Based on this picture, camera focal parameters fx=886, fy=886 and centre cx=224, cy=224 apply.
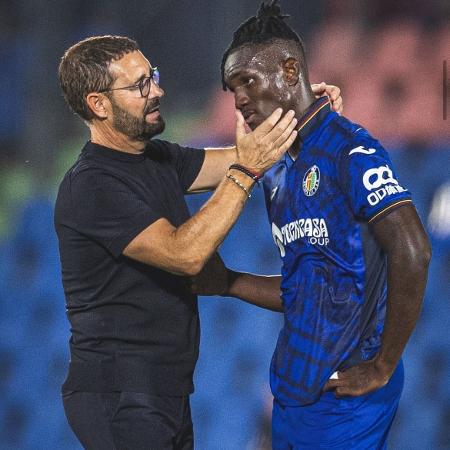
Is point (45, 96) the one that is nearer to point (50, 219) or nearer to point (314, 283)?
point (50, 219)

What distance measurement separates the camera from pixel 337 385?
1908 mm

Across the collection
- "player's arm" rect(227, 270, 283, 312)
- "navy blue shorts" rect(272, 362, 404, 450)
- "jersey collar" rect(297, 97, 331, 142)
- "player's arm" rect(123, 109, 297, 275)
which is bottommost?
"navy blue shorts" rect(272, 362, 404, 450)

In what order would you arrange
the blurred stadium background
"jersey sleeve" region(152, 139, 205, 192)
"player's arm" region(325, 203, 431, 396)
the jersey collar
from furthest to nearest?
the blurred stadium background → "jersey sleeve" region(152, 139, 205, 192) → the jersey collar → "player's arm" region(325, 203, 431, 396)

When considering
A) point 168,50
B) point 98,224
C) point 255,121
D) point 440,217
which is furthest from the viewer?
point 168,50

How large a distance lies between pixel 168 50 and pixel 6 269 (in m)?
1.13

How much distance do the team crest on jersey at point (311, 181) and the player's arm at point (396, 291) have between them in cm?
19

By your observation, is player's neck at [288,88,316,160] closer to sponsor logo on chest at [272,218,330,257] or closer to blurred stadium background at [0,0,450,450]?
sponsor logo on chest at [272,218,330,257]

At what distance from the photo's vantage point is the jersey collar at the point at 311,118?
6.53ft

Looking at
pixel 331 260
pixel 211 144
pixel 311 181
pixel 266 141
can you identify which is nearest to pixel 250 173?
pixel 266 141

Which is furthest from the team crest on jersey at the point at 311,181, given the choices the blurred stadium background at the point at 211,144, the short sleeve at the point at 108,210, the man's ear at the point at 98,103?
the blurred stadium background at the point at 211,144

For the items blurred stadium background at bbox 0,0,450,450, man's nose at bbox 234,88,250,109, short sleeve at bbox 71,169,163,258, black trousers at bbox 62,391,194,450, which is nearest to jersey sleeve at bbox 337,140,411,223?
man's nose at bbox 234,88,250,109

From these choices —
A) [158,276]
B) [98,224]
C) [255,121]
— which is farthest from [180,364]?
[255,121]

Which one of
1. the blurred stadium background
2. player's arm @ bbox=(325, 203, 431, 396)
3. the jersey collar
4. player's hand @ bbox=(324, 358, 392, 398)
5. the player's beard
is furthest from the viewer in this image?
the blurred stadium background

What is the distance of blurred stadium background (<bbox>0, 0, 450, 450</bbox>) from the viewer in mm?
3291
